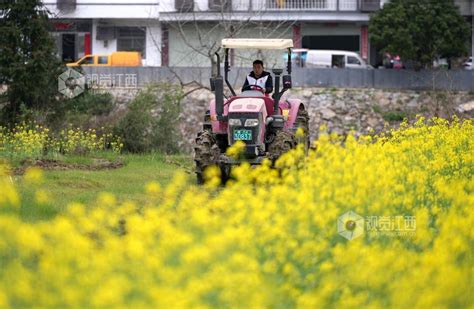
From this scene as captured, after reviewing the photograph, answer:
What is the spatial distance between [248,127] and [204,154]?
98 centimetres

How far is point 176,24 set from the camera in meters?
49.9

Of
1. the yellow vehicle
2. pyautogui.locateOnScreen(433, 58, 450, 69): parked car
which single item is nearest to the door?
the yellow vehicle

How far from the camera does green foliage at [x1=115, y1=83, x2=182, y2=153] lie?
26094 millimetres

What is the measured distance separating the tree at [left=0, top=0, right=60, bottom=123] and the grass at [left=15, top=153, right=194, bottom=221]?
12.2ft

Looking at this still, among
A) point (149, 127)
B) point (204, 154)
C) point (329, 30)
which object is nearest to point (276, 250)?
point (204, 154)

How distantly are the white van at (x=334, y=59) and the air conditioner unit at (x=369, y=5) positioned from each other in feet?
11.4

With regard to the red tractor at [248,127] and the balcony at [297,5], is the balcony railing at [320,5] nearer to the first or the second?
the balcony at [297,5]

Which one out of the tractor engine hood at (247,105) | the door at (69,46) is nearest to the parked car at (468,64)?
the door at (69,46)

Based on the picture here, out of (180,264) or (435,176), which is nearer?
(180,264)

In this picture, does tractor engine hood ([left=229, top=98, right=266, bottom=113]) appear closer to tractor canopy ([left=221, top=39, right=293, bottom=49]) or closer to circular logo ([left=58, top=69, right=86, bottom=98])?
tractor canopy ([left=221, top=39, right=293, bottom=49])

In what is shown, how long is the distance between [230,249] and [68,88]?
65.3 feet

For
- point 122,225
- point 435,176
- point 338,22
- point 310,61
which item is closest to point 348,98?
point 310,61

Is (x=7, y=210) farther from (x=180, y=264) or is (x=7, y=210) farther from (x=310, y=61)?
(x=310, y=61)

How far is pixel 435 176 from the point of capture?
13.2 metres
